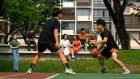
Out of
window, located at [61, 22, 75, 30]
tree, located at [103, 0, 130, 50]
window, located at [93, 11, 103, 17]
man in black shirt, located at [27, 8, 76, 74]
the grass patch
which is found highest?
man in black shirt, located at [27, 8, 76, 74]

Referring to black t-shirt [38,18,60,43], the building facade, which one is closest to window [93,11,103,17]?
the building facade

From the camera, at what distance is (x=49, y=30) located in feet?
48.4

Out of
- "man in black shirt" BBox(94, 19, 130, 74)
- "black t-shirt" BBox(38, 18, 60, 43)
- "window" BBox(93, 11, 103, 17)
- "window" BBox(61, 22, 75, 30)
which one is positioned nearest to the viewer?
"black t-shirt" BBox(38, 18, 60, 43)

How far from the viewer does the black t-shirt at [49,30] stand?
1471 cm

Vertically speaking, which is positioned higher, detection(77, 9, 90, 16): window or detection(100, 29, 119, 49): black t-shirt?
detection(100, 29, 119, 49): black t-shirt

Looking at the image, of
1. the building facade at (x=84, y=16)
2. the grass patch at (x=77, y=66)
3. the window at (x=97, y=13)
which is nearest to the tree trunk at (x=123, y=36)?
the grass patch at (x=77, y=66)

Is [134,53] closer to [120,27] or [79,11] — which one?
[120,27]

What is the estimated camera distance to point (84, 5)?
88625 millimetres

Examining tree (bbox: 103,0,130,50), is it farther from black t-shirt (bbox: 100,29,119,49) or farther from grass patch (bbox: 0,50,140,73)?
black t-shirt (bbox: 100,29,119,49)

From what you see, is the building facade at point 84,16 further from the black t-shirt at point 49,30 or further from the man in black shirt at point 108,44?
the black t-shirt at point 49,30

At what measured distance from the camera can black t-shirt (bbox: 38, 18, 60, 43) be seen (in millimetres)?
14711

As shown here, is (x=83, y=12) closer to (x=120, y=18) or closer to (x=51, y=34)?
(x=120, y=18)

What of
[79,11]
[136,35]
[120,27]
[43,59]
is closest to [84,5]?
[79,11]

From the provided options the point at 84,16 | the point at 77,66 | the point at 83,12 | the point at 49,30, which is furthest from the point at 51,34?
the point at 83,12
